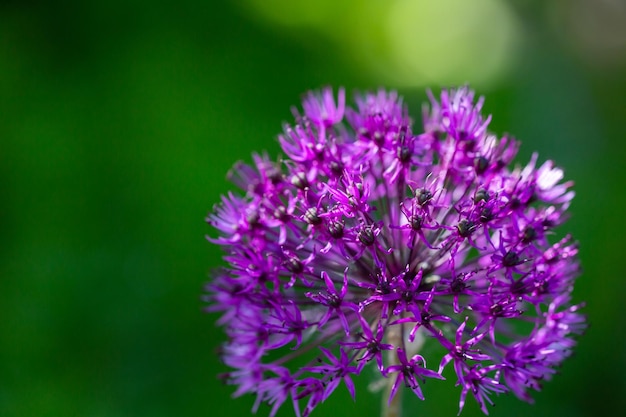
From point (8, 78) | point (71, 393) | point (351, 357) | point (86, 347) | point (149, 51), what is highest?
point (149, 51)

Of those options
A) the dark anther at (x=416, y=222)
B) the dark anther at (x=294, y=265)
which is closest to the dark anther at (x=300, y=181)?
the dark anther at (x=294, y=265)

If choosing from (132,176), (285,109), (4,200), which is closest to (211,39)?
(285,109)

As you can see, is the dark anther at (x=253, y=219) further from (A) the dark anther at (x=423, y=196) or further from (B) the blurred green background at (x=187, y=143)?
(B) the blurred green background at (x=187, y=143)

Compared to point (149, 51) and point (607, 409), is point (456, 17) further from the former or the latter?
point (607, 409)

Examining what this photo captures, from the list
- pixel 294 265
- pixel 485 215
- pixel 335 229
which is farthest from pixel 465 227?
pixel 294 265

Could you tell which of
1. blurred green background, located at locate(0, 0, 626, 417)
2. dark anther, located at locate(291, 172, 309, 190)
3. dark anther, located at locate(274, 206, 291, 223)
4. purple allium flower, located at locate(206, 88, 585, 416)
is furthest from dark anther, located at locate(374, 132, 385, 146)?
blurred green background, located at locate(0, 0, 626, 417)

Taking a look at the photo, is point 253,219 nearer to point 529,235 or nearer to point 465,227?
point 465,227

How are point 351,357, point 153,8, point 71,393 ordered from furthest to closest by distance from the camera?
point 153,8
point 71,393
point 351,357

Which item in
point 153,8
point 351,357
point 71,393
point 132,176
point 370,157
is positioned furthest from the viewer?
point 153,8
